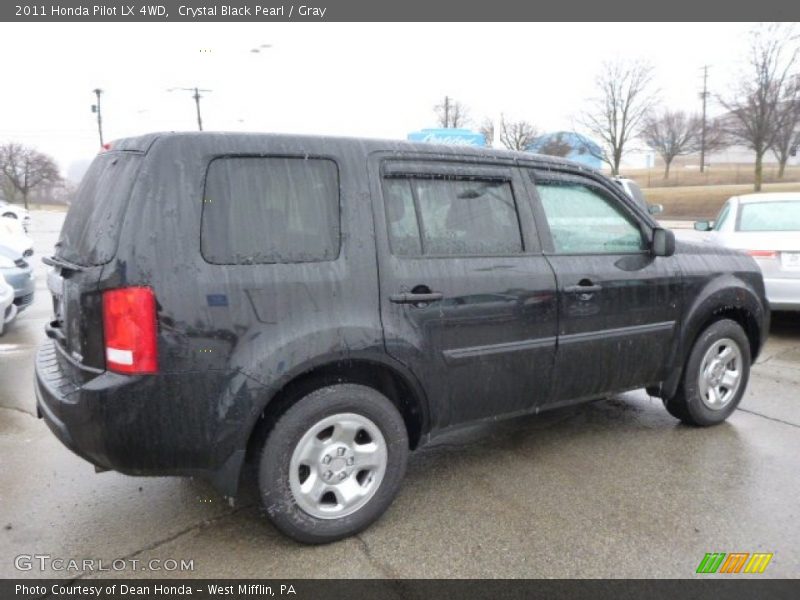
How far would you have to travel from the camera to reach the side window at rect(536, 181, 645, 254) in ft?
11.6

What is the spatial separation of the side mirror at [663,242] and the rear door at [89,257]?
116 inches

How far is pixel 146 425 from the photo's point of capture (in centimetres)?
246

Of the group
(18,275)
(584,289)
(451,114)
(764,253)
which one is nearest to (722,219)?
(764,253)

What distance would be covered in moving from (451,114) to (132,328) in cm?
4929

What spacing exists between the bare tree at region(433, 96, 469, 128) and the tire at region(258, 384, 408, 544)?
47866 millimetres

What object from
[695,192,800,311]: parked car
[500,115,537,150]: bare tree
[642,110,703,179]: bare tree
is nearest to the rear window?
[695,192,800,311]: parked car

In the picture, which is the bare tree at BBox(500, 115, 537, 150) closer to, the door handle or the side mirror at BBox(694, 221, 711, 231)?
the side mirror at BBox(694, 221, 711, 231)

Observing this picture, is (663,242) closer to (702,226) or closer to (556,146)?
(702,226)

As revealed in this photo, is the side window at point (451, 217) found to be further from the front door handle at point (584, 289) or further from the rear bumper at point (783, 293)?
the rear bumper at point (783, 293)

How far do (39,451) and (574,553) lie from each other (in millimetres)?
3272

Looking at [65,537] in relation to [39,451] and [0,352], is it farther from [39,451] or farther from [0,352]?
[0,352]

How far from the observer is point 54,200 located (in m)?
56.2
